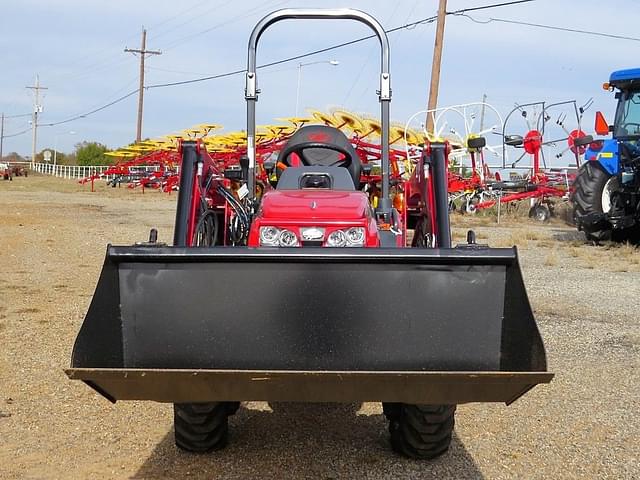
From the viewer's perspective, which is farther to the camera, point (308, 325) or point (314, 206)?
point (314, 206)

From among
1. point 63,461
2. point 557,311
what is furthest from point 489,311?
point 557,311

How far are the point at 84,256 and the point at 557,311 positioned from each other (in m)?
6.36

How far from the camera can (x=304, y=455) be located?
3.99 metres

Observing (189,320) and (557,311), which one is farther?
(557,311)

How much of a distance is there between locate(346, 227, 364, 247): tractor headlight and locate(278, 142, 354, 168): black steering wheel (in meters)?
1.09

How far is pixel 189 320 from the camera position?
124 inches

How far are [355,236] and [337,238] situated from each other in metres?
0.09

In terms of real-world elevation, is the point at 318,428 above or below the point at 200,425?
below

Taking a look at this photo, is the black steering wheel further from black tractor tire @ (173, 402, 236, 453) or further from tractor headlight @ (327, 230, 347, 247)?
black tractor tire @ (173, 402, 236, 453)

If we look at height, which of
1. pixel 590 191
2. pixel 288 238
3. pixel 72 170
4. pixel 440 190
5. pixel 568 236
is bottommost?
pixel 568 236

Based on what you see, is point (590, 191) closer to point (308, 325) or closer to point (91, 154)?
point (308, 325)

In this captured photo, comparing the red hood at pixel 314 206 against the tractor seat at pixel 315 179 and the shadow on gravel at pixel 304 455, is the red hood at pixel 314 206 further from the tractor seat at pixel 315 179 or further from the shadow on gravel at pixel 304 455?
the shadow on gravel at pixel 304 455

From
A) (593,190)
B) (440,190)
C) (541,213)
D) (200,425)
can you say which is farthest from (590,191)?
(200,425)

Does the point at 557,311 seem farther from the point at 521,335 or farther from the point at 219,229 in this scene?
the point at 521,335
